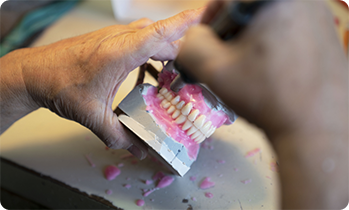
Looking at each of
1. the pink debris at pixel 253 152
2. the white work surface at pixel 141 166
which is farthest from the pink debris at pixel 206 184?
the pink debris at pixel 253 152

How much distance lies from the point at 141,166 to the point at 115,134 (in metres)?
0.31

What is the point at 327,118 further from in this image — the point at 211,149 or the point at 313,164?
the point at 211,149

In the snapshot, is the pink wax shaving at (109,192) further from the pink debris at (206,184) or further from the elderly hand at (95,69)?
the pink debris at (206,184)

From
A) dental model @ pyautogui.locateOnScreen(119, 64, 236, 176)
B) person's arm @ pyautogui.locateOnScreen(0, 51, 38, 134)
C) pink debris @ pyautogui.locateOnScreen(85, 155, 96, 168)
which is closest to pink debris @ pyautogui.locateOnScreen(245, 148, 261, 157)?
dental model @ pyautogui.locateOnScreen(119, 64, 236, 176)

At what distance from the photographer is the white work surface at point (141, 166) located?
44.6 inches

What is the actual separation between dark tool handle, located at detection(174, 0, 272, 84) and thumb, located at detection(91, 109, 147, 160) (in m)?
0.63

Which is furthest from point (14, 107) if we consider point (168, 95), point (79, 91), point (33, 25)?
point (33, 25)

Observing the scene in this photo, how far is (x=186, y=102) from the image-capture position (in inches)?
41.1

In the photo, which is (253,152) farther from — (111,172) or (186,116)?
(111,172)

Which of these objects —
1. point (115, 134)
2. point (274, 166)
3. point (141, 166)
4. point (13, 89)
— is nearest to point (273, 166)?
point (274, 166)

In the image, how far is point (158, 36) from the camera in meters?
0.88

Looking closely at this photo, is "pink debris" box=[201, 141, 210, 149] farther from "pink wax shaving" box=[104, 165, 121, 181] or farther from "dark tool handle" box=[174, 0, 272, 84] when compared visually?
"dark tool handle" box=[174, 0, 272, 84]

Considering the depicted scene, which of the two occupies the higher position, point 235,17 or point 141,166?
point 235,17

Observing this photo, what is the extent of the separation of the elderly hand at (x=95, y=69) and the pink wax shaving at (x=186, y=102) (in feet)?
0.47
